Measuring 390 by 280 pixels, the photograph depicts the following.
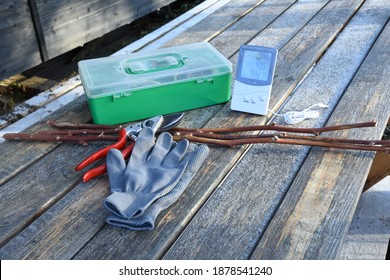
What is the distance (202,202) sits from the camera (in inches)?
51.5

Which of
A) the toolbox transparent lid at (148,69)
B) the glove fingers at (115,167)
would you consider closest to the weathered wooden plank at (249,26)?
the toolbox transparent lid at (148,69)

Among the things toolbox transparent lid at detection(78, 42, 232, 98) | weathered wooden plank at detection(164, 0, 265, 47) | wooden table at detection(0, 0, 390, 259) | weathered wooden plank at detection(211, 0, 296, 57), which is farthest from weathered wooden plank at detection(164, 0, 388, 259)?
weathered wooden plank at detection(164, 0, 265, 47)

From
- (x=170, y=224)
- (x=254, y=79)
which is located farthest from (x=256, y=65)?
(x=170, y=224)

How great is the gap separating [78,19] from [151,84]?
70.7 inches

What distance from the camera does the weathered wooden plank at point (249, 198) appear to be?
3.80 ft

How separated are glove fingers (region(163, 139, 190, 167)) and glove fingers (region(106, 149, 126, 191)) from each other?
141mm

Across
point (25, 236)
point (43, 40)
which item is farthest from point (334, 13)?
point (25, 236)

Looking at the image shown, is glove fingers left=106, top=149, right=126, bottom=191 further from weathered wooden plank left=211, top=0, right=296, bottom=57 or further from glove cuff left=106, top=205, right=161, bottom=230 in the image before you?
weathered wooden plank left=211, top=0, right=296, bottom=57

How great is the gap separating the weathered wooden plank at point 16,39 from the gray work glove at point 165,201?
176 cm

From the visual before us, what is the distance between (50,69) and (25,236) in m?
2.72

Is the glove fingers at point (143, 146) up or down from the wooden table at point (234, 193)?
up

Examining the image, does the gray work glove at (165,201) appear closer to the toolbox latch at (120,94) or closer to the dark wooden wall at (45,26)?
the toolbox latch at (120,94)

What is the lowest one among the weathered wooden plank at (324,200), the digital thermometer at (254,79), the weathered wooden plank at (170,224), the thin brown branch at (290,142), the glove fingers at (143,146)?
the weathered wooden plank at (324,200)
